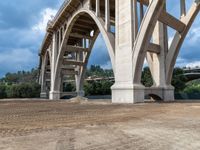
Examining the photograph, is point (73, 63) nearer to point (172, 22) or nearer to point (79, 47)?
point (79, 47)

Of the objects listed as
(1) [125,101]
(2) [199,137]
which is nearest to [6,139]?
(2) [199,137]

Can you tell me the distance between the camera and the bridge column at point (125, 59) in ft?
72.3

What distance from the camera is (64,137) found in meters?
6.23

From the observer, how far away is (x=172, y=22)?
2383 centimetres

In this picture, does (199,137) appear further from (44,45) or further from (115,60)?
(44,45)

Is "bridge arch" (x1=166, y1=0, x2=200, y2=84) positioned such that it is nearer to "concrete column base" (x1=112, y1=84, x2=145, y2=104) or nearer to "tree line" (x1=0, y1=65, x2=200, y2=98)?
"concrete column base" (x1=112, y1=84, x2=145, y2=104)

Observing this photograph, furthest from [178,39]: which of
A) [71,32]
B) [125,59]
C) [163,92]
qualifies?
[71,32]

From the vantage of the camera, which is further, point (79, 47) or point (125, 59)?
point (79, 47)

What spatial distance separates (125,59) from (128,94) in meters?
3.71

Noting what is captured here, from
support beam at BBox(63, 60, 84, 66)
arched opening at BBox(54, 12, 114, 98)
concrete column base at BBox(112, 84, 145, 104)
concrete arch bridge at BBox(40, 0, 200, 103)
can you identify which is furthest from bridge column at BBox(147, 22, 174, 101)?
support beam at BBox(63, 60, 84, 66)

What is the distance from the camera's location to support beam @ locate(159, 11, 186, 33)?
23064 millimetres

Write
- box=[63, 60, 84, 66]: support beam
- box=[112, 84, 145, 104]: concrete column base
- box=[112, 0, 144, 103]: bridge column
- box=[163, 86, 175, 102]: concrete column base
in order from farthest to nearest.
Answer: box=[63, 60, 84, 66]: support beam, box=[163, 86, 175, 102]: concrete column base, box=[112, 0, 144, 103]: bridge column, box=[112, 84, 145, 104]: concrete column base

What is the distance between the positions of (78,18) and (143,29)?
2456cm

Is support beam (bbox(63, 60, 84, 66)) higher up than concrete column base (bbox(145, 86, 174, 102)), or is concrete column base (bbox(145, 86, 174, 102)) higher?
support beam (bbox(63, 60, 84, 66))
